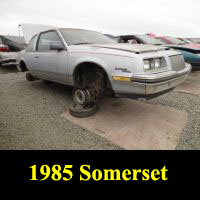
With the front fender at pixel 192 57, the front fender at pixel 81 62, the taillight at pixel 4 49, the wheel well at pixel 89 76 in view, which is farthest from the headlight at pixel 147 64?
the taillight at pixel 4 49

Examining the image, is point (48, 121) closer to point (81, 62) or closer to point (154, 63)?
point (81, 62)

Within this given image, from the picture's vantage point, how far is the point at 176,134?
2.34 meters

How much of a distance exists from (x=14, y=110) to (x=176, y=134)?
2.82 metres

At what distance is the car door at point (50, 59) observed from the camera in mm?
3023

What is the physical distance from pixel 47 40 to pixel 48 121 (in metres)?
1.80

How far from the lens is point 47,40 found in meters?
3.51

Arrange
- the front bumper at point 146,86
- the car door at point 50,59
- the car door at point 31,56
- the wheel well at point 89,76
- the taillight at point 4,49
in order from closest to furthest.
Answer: the front bumper at point 146,86, the wheel well at point 89,76, the car door at point 50,59, the car door at point 31,56, the taillight at point 4,49

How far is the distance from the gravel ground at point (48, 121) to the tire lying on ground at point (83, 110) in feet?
0.74

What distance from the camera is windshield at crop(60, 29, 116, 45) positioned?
3.05 metres

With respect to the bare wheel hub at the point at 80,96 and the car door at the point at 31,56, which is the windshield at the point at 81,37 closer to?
the bare wheel hub at the point at 80,96

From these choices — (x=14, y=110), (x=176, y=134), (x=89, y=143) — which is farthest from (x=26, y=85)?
(x=176, y=134)

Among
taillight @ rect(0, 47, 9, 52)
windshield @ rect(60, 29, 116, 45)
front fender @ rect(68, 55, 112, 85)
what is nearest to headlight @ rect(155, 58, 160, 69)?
front fender @ rect(68, 55, 112, 85)

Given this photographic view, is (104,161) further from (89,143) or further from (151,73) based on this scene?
(151,73)

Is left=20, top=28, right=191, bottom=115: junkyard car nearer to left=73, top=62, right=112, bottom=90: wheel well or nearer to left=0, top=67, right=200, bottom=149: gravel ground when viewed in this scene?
left=73, top=62, right=112, bottom=90: wheel well
